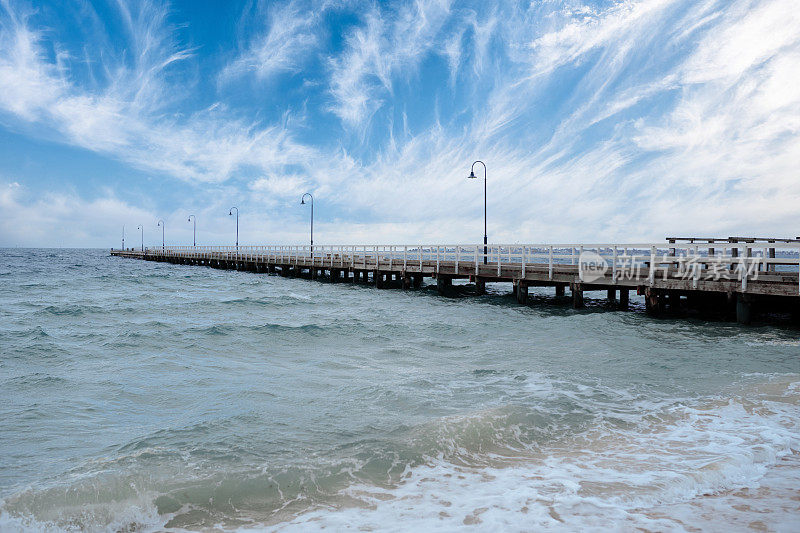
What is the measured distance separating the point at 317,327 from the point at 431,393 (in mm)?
7512

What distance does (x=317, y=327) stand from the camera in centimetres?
1466

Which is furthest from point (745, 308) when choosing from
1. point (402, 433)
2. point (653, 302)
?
point (402, 433)

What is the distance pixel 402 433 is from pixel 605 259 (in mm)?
14829

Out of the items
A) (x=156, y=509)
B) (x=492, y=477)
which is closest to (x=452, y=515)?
(x=492, y=477)

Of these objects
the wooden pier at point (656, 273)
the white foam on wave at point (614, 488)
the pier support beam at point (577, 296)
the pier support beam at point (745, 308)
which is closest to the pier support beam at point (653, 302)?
the wooden pier at point (656, 273)

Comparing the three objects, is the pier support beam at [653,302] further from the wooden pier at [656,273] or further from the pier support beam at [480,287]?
the pier support beam at [480,287]

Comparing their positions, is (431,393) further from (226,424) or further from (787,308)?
(787,308)

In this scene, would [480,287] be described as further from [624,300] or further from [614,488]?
[614,488]

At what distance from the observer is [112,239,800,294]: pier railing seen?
14.8m

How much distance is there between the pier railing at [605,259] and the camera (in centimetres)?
1484

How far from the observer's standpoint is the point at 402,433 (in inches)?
236

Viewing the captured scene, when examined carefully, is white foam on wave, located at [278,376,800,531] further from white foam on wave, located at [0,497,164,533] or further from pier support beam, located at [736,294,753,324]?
pier support beam, located at [736,294,753,324]

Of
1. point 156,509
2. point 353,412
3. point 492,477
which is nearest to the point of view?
point 156,509

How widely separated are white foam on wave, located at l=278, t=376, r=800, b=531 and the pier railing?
850 cm
